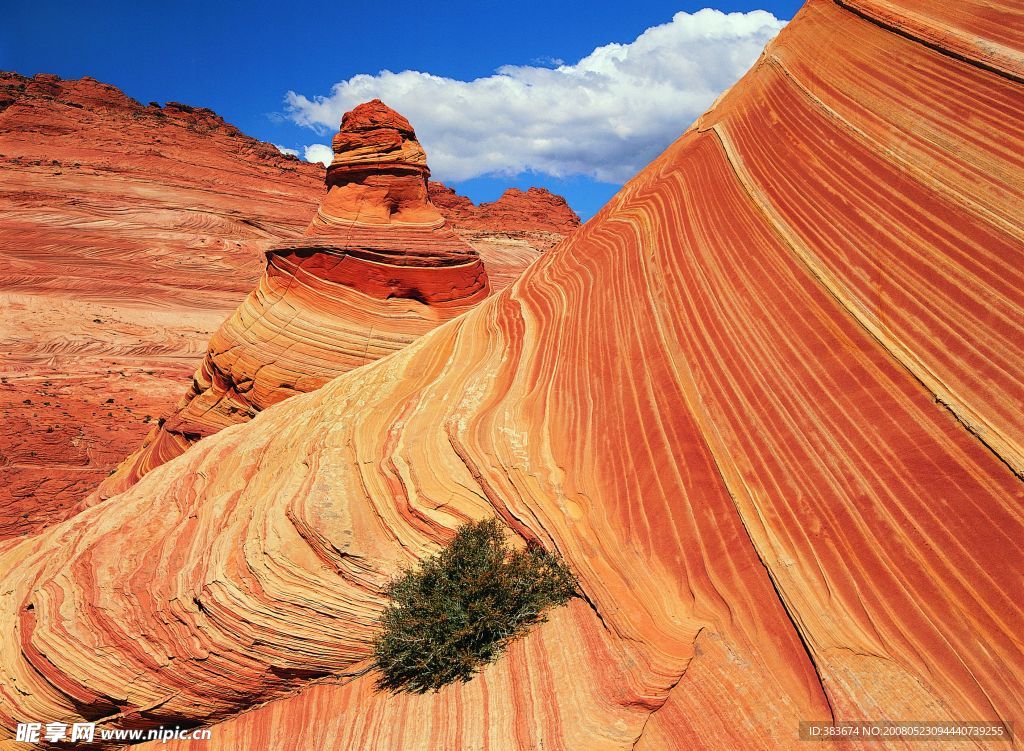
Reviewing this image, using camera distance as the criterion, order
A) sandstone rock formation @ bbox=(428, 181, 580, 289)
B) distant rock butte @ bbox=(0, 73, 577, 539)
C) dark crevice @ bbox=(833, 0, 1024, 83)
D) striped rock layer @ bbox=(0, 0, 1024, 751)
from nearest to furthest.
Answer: striped rock layer @ bbox=(0, 0, 1024, 751) < dark crevice @ bbox=(833, 0, 1024, 83) < distant rock butte @ bbox=(0, 73, 577, 539) < sandstone rock formation @ bbox=(428, 181, 580, 289)

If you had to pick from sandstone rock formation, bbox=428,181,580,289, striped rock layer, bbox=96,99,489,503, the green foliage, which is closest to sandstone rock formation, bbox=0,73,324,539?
striped rock layer, bbox=96,99,489,503

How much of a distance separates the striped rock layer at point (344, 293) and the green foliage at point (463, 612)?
284 inches

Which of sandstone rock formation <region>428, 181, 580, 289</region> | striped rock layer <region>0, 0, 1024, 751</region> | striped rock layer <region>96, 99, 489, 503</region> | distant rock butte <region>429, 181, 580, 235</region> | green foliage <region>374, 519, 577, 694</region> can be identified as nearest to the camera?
striped rock layer <region>0, 0, 1024, 751</region>

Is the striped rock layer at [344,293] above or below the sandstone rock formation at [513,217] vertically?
below

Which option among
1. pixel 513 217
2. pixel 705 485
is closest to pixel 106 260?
pixel 705 485

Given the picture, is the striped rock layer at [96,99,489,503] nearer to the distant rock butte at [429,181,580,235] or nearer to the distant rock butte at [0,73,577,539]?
the distant rock butte at [0,73,577,539]

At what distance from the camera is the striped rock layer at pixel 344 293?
11.0 metres

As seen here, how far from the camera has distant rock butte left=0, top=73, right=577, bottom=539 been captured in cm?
1498

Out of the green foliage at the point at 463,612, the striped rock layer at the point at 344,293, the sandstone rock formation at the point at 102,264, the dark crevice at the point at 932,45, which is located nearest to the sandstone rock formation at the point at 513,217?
the sandstone rock formation at the point at 102,264

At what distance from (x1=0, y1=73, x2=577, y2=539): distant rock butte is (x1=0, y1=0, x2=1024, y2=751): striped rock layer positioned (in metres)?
9.43

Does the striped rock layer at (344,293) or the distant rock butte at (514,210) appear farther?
the distant rock butte at (514,210)

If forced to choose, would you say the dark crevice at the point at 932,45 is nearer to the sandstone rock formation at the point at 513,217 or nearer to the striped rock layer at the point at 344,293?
the striped rock layer at the point at 344,293

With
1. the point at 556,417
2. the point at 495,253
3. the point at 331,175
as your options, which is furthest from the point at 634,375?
the point at 495,253

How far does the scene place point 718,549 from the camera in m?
3.57
